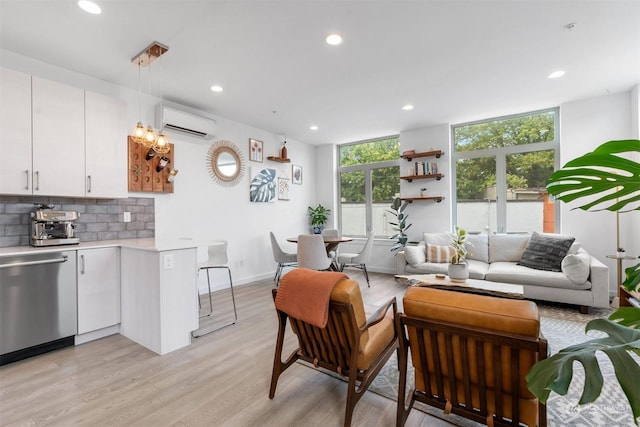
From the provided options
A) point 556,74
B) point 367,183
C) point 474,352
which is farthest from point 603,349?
point 367,183

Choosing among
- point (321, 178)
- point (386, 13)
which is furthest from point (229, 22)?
point (321, 178)

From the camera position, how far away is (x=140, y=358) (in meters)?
2.43

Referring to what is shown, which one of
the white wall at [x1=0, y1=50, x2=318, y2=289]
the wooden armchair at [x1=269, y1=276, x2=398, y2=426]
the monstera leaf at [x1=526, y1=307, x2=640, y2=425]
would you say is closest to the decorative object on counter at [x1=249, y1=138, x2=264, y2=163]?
Answer: the white wall at [x1=0, y1=50, x2=318, y2=289]

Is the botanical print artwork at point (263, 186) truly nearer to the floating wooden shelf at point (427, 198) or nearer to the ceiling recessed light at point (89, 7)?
the floating wooden shelf at point (427, 198)

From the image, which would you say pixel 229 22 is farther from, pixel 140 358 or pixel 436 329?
pixel 140 358

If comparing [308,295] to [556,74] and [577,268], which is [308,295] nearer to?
[577,268]

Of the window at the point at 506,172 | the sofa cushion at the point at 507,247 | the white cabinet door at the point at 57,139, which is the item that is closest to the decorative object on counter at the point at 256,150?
the white cabinet door at the point at 57,139

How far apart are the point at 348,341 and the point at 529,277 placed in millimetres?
3061

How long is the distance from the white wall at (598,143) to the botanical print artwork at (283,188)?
440 cm

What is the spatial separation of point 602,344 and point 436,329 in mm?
604

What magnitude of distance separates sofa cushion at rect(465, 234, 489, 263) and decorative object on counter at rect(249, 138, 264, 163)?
374 cm

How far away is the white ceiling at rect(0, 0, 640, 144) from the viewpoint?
224 centimetres

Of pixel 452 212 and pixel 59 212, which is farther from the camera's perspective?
pixel 452 212

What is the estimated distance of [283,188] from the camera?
574 centimetres
